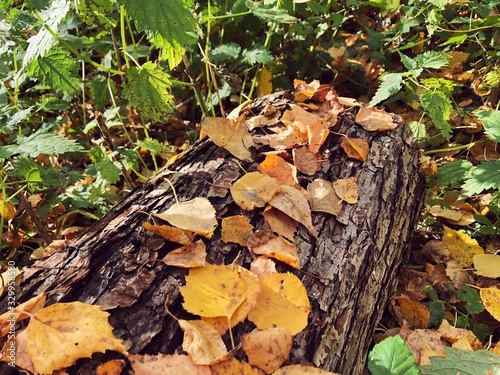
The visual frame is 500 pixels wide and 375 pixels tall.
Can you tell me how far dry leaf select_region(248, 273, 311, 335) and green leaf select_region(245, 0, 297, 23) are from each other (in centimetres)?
114

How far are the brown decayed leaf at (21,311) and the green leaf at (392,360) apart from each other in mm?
709

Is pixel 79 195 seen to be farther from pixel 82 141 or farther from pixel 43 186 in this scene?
pixel 82 141

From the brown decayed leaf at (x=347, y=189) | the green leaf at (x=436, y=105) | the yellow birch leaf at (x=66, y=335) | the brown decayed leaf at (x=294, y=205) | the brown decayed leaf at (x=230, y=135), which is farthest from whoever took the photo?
the green leaf at (x=436, y=105)

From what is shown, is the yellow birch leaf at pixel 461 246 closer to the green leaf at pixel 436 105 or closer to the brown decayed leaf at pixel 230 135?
the green leaf at pixel 436 105

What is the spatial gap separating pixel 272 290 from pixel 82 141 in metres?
1.72

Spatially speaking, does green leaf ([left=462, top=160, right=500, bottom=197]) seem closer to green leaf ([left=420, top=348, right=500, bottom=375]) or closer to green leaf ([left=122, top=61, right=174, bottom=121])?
green leaf ([left=420, top=348, right=500, bottom=375])

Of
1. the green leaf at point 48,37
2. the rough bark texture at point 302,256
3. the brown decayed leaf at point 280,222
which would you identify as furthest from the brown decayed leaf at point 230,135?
the green leaf at point 48,37

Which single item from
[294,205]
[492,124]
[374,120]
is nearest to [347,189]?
[294,205]

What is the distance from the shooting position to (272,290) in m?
0.94

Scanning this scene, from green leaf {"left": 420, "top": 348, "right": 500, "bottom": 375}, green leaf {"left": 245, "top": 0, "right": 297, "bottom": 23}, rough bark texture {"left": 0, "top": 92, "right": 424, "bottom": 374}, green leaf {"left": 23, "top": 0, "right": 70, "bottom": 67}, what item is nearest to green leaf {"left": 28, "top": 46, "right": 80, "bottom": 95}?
green leaf {"left": 23, "top": 0, "right": 70, "bottom": 67}

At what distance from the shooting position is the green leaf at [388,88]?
1.59 metres

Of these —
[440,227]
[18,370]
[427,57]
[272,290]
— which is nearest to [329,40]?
[427,57]

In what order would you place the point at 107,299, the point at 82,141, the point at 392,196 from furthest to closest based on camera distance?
the point at 82,141
the point at 392,196
the point at 107,299

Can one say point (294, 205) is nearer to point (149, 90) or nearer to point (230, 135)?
point (230, 135)
